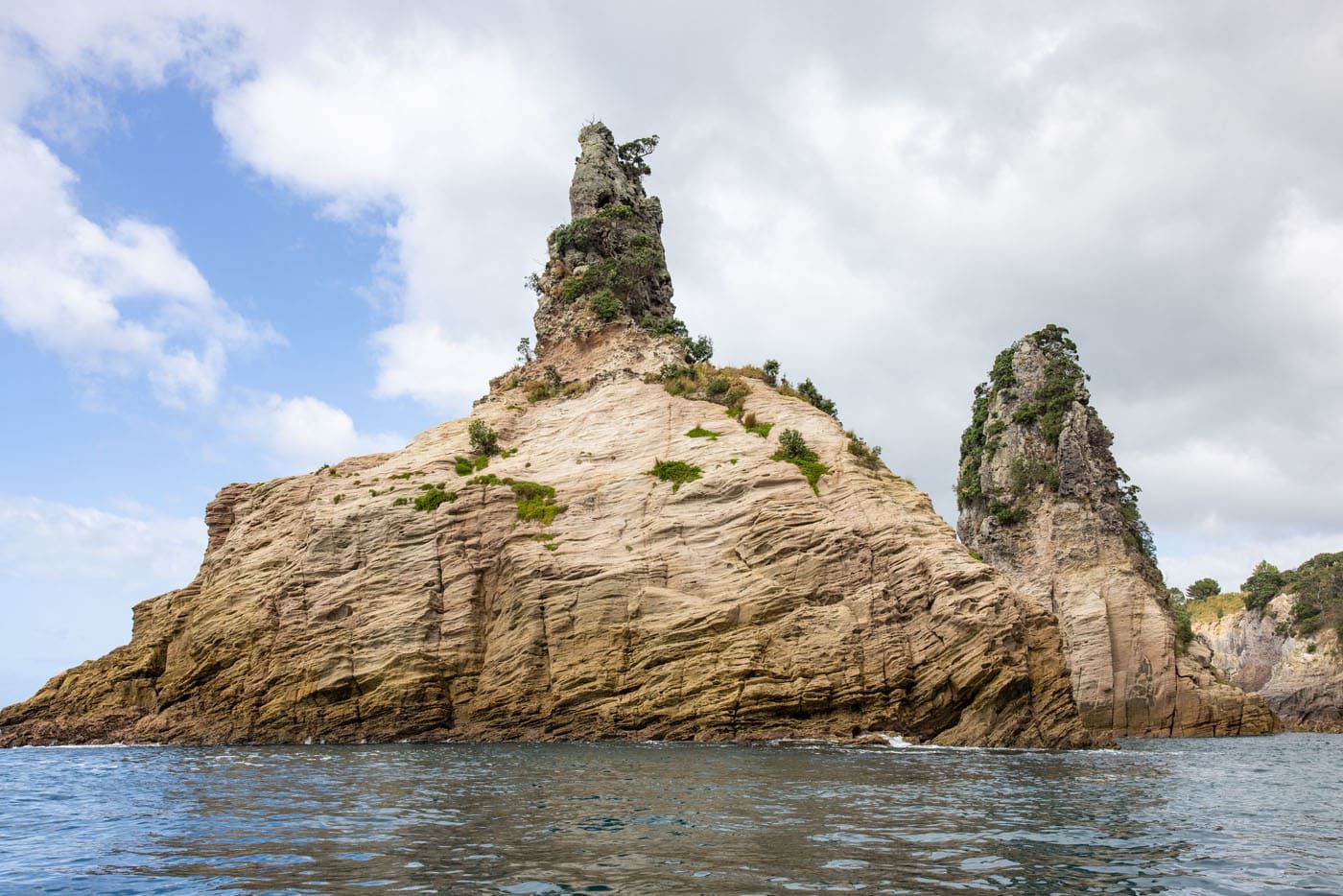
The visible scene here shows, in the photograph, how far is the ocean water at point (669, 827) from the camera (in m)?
13.0

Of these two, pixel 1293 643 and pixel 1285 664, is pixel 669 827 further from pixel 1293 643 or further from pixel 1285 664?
pixel 1293 643

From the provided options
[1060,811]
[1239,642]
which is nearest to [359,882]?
[1060,811]

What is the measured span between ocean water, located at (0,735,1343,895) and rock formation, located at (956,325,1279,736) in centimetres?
4275

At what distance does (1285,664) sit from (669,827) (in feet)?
378

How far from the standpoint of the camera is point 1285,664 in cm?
10738

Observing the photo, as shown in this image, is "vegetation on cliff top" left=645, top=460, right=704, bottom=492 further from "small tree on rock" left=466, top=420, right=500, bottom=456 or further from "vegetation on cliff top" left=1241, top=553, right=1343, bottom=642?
"vegetation on cliff top" left=1241, top=553, right=1343, bottom=642

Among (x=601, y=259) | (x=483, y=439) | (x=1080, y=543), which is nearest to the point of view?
(x=483, y=439)

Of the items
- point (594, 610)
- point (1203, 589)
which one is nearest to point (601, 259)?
point (594, 610)

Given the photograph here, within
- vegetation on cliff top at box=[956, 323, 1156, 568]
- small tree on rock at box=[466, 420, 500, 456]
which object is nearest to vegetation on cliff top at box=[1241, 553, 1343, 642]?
vegetation on cliff top at box=[956, 323, 1156, 568]

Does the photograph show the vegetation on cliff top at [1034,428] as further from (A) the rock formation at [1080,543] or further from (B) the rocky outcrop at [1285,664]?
(B) the rocky outcrop at [1285,664]

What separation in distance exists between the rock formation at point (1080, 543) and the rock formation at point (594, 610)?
34.4 meters

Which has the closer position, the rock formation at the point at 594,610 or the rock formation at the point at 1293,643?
the rock formation at the point at 594,610

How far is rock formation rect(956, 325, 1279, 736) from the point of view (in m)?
69.7

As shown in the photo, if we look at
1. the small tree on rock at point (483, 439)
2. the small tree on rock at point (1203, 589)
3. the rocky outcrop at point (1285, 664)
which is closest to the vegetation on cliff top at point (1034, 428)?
the rocky outcrop at point (1285, 664)
